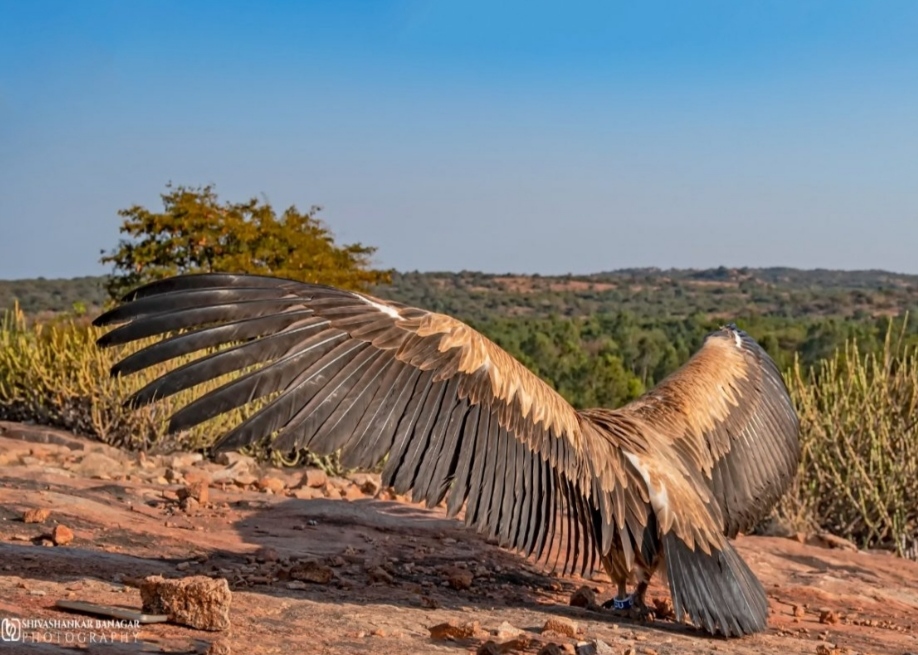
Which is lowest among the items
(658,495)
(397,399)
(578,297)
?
(658,495)

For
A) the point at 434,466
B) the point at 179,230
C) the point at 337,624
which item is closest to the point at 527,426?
the point at 434,466

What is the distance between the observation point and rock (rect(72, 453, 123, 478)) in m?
10.0

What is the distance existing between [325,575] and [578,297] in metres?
82.8

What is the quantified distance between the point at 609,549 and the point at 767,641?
0.94 meters

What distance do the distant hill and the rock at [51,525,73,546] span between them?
48682mm

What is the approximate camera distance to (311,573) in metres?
6.28

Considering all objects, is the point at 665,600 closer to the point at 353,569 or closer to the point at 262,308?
the point at 353,569

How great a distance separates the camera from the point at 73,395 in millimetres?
12945

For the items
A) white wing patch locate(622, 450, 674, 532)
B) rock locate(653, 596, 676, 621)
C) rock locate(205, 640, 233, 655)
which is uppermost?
white wing patch locate(622, 450, 674, 532)

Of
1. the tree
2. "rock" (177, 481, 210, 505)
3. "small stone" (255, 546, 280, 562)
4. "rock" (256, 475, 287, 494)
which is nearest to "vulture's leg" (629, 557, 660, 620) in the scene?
"small stone" (255, 546, 280, 562)

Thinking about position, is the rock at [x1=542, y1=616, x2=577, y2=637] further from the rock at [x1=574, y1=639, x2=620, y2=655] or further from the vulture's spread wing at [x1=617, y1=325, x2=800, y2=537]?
the vulture's spread wing at [x1=617, y1=325, x2=800, y2=537]

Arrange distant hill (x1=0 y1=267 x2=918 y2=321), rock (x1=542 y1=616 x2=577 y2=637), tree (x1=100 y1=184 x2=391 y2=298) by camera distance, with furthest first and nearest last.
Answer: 1. distant hill (x1=0 y1=267 x2=918 y2=321)
2. tree (x1=100 y1=184 x2=391 y2=298)
3. rock (x1=542 y1=616 x2=577 y2=637)

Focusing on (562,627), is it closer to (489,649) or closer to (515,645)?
(515,645)

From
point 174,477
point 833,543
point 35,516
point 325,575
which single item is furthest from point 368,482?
point 325,575
